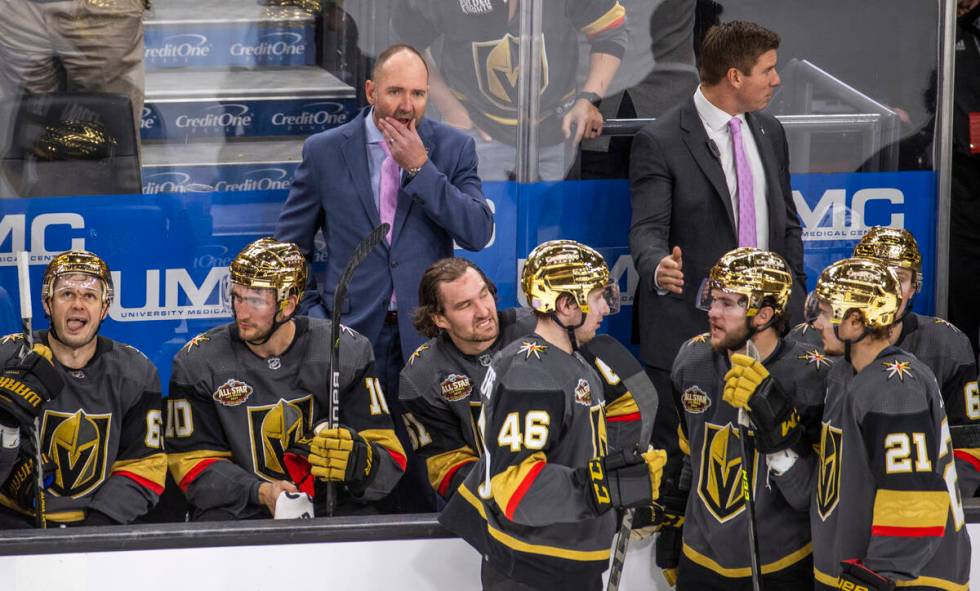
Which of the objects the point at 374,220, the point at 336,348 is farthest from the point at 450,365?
the point at 374,220

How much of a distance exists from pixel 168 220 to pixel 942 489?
8.85ft

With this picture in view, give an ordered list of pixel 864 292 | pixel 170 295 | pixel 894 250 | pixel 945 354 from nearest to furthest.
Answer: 1. pixel 864 292
2. pixel 945 354
3. pixel 894 250
4. pixel 170 295

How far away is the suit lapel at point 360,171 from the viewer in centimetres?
467

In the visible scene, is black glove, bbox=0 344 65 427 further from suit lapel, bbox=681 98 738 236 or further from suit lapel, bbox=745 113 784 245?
suit lapel, bbox=745 113 784 245

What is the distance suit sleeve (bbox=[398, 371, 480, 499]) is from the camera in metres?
4.13

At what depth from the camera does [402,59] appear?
455 centimetres

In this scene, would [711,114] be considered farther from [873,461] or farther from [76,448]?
[76,448]

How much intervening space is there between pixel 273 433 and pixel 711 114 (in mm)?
1678

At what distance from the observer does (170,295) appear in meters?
Answer: 5.05

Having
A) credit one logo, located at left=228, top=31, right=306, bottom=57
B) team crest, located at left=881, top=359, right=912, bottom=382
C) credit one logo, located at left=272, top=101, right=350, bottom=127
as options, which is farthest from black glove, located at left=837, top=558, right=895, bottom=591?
credit one logo, located at left=228, top=31, right=306, bottom=57

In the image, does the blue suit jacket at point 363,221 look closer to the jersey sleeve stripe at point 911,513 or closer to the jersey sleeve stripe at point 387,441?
the jersey sleeve stripe at point 387,441

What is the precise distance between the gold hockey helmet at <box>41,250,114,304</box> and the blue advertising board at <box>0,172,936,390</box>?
0.64 meters

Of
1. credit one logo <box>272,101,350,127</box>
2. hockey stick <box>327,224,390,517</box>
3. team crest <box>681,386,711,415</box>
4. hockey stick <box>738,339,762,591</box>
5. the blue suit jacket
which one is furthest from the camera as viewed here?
credit one logo <box>272,101,350,127</box>

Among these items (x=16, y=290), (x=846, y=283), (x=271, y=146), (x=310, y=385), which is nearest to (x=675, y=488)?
(x=846, y=283)
